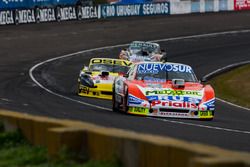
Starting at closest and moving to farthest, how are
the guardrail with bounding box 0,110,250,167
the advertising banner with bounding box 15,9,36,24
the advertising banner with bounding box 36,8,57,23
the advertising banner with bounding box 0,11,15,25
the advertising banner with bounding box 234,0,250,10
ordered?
the guardrail with bounding box 0,110,250,167
the advertising banner with bounding box 0,11,15,25
the advertising banner with bounding box 15,9,36,24
the advertising banner with bounding box 36,8,57,23
the advertising banner with bounding box 234,0,250,10

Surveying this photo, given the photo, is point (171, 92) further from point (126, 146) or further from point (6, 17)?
point (6, 17)

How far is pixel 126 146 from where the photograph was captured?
720 centimetres

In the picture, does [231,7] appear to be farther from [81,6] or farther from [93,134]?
[93,134]

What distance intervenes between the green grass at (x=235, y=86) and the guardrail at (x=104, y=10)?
1931 centimetres

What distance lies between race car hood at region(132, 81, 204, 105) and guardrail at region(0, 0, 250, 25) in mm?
34622

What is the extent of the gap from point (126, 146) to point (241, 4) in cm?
6079

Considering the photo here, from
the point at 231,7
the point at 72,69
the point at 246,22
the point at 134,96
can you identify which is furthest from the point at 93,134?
the point at 231,7

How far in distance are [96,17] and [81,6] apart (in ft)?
4.70

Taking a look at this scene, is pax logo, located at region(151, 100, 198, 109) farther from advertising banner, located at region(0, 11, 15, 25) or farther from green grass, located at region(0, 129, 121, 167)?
advertising banner, located at region(0, 11, 15, 25)

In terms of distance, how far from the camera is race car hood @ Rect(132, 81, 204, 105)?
1703cm

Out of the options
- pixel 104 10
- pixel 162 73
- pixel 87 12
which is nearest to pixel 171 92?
pixel 162 73

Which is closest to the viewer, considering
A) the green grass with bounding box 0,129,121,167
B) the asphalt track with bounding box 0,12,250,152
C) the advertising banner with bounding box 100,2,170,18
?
the green grass with bounding box 0,129,121,167

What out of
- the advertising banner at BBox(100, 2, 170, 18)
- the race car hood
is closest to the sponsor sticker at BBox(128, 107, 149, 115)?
the race car hood

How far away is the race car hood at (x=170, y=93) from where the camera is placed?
1703 centimetres
